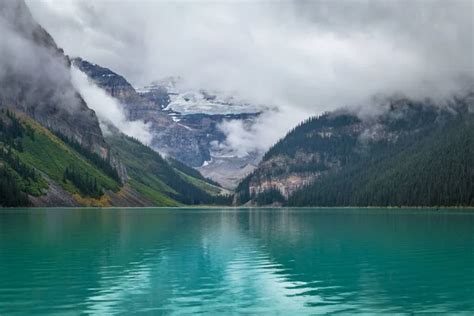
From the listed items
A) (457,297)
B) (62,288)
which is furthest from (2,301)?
(457,297)

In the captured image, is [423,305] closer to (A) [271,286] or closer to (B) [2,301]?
(A) [271,286]

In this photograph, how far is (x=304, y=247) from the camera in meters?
81.4

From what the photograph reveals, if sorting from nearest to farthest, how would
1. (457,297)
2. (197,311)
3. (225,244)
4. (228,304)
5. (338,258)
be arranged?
(197,311) → (228,304) → (457,297) → (338,258) → (225,244)

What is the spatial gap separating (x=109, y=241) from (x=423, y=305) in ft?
196

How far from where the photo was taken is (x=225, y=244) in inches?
3440

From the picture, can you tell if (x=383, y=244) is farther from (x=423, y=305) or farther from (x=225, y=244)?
(x=423, y=305)

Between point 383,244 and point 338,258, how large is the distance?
68.5 feet

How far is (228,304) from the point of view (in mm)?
40500

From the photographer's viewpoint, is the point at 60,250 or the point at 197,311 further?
the point at 60,250

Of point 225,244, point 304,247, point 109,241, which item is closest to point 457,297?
point 304,247

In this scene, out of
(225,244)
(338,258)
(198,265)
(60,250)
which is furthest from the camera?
(225,244)

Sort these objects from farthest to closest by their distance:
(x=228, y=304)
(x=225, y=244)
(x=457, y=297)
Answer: (x=225, y=244), (x=457, y=297), (x=228, y=304)

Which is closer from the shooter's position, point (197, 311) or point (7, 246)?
point (197, 311)

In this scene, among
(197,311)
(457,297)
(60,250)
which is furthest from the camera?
(60,250)
